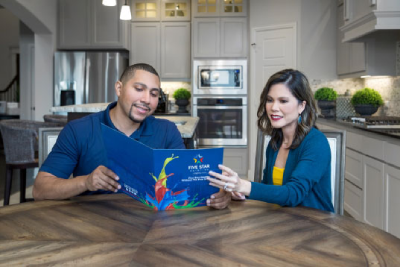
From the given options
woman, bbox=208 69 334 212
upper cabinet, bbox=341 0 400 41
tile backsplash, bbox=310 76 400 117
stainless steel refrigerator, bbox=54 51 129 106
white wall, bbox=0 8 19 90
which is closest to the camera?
woman, bbox=208 69 334 212

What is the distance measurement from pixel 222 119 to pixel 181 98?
2.37ft

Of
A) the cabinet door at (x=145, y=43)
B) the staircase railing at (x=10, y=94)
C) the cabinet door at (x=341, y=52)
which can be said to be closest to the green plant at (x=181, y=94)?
the cabinet door at (x=145, y=43)

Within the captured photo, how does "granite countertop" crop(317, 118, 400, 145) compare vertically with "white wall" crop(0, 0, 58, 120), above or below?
below

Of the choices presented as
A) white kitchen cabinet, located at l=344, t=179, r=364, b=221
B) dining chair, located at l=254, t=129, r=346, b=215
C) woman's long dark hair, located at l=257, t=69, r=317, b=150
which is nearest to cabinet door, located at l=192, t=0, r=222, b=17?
white kitchen cabinet, located at l=344, t=179, r=364, b=221

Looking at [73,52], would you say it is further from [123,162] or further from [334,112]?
[123,162]

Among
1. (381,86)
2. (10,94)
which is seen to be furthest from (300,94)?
(10,94)

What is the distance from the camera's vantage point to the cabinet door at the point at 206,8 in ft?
21.8

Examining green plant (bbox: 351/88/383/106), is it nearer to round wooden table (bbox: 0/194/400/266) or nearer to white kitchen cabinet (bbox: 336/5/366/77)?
white kitchen cabinet (bbox: 336/5/366/77)

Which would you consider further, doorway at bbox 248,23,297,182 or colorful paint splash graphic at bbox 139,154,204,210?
doorway at bbox 248,23,297,182

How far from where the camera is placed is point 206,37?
6.66 metres

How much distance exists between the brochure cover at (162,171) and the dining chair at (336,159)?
2.43 feet

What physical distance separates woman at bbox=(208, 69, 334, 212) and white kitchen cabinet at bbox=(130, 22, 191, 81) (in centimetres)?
492

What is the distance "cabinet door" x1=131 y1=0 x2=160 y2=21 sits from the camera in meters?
6.78

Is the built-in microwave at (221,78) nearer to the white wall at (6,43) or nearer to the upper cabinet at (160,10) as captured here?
the upper cabinet at (160,10)
